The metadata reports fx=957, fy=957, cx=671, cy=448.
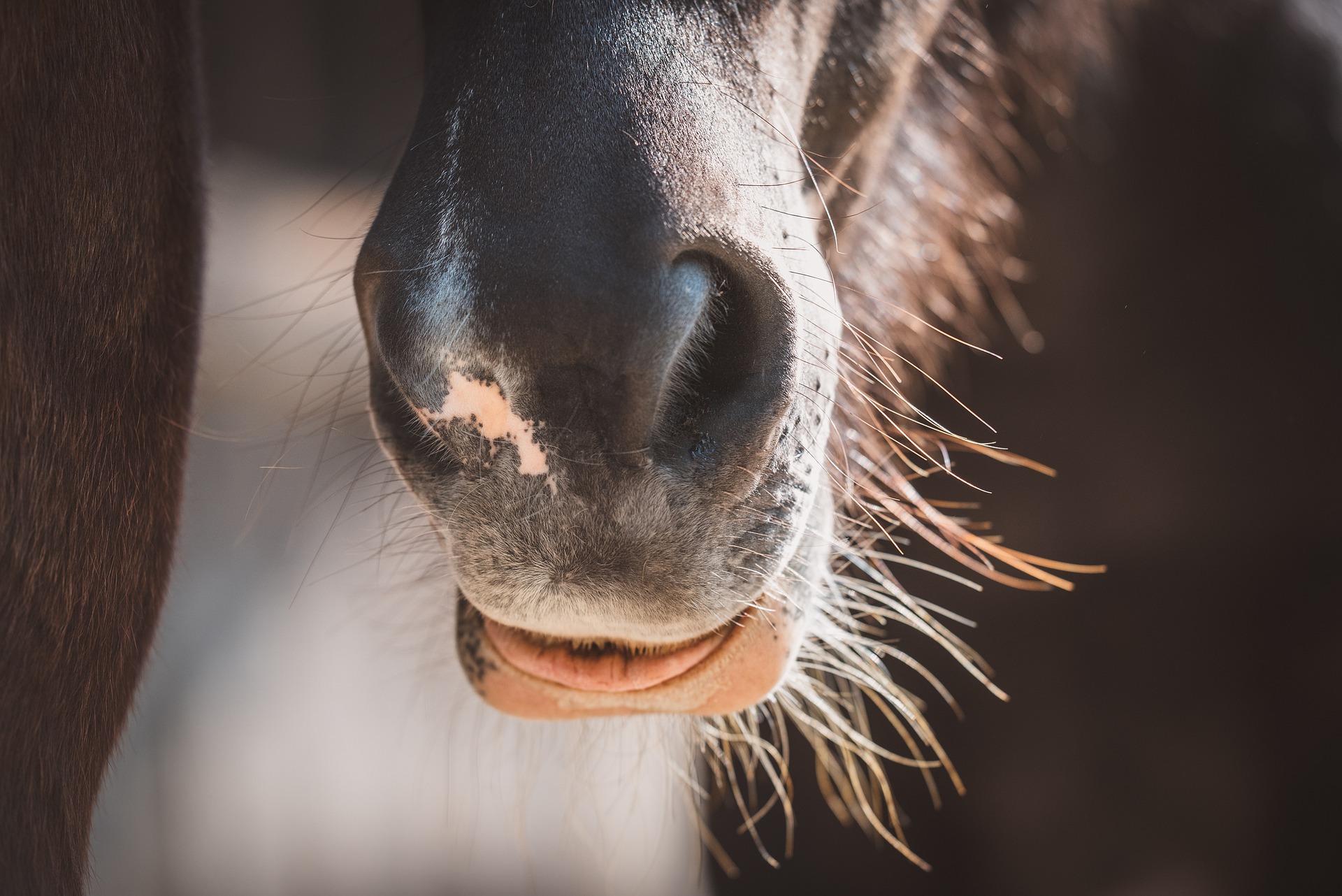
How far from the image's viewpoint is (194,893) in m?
1.27

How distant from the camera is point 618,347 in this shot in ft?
1.02

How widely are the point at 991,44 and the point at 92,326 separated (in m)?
0.67

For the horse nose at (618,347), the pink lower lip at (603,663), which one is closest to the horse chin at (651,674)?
the pink lower lip at (603,663)

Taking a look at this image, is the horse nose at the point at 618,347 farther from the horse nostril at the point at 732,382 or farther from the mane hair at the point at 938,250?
the mane hair at the point at 938,250

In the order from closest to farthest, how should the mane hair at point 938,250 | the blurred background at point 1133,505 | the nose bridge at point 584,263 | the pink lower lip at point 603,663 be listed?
1. the nose bridge at point 584,263
2. the pink lower lip at point 603,663
3. the mane hair at point 938,250
4. the blurred background at point 1133,505

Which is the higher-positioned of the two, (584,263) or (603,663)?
(584,263)

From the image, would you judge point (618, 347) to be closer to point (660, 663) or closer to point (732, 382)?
point (732, 382)

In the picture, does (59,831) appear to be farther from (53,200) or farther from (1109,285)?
(1109,285)

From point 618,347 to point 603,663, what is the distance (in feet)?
0.55

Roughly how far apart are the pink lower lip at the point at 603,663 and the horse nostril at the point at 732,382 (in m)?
0.11

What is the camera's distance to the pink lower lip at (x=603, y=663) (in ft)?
1.37

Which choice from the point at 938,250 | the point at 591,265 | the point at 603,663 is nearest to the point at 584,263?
the point at 591,265

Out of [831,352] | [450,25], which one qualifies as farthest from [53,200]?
[831,352]

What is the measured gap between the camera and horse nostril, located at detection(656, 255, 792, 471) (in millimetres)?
341
